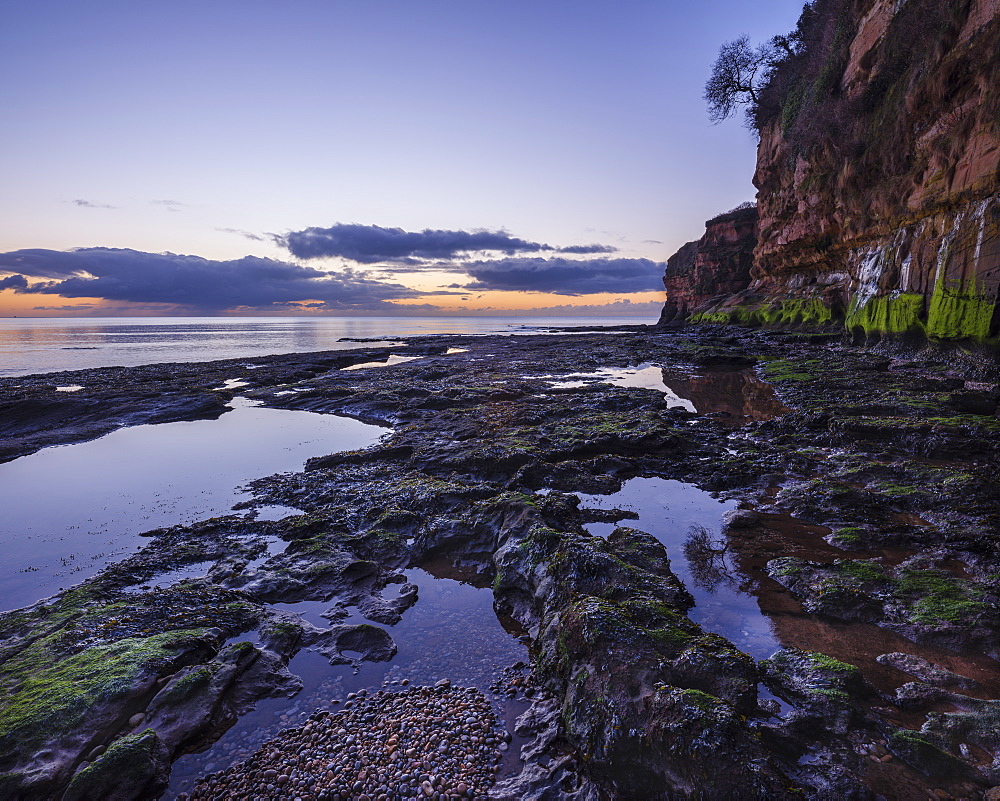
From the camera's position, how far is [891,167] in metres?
25.9

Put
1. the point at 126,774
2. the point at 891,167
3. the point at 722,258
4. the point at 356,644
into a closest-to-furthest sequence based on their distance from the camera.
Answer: the point at 126,774, the point at 356,644, the point at 891,167, the point at 722,258

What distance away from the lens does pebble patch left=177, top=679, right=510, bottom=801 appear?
4160 mm

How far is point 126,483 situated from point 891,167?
123ft

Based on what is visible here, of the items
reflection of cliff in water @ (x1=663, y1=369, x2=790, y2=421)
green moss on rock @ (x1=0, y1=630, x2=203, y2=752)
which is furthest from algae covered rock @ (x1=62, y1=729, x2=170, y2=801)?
reflection of cliff in water @ (x1=663, y1=369, x2=790, y2=421)

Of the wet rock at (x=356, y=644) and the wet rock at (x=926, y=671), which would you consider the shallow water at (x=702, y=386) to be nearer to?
the wet rock at (x=926, y=671)

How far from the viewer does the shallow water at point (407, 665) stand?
4789 mm

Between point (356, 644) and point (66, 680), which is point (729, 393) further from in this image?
point (66, 680)

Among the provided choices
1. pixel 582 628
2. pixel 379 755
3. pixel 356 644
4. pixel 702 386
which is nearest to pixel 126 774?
pixel 379 755

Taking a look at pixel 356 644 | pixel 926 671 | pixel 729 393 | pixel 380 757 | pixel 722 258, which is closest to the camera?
pixel 380 757

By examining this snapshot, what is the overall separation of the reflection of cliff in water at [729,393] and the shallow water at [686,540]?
26.5 ft

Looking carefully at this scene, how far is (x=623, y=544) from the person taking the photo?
783cm

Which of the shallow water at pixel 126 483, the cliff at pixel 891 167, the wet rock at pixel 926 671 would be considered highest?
the cliff at pixel 891 167

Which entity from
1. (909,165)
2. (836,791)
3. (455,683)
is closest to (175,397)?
(455,683)

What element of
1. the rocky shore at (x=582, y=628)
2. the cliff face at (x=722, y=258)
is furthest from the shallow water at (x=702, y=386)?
the cliff face at (x=722, y=258)
